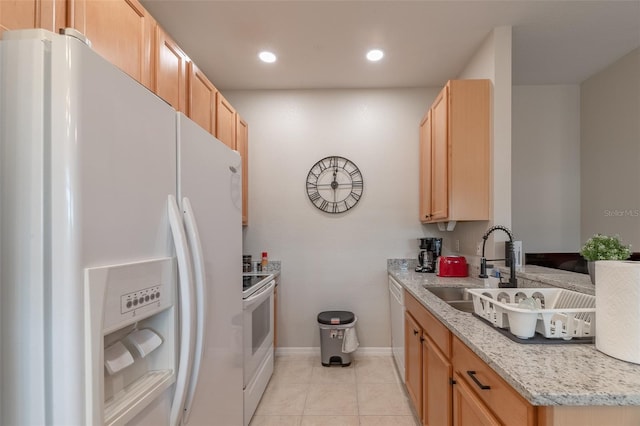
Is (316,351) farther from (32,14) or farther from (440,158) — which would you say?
(32,14)

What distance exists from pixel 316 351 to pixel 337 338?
1.43 feet

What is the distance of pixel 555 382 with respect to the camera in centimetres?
79

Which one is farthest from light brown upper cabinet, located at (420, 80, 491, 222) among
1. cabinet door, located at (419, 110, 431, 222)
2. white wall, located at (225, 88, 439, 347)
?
Answer: white wall, located at (225, 88, 439, 347)

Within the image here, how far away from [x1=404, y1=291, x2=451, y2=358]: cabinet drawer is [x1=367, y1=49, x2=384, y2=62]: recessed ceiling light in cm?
195

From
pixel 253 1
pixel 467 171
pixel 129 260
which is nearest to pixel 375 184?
pixel 467 171

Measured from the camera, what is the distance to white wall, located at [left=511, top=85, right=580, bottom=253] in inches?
121

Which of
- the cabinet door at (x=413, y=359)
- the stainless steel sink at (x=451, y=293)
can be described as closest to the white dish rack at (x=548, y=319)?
the cabinet door at (x=413, y=359)

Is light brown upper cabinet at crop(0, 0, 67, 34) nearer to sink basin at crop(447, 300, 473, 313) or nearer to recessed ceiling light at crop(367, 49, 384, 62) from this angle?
recessed ceiling light at crop(367, 49, 384, 62)

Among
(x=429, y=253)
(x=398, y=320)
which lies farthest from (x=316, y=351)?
(x=429, y=253)

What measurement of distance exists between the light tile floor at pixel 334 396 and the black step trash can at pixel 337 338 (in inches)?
3.2

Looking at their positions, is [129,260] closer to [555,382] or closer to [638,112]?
[555,382]

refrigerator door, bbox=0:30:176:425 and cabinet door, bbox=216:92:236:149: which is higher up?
cabinet door, bbox=216:92:236:149

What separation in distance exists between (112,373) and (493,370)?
1070mm

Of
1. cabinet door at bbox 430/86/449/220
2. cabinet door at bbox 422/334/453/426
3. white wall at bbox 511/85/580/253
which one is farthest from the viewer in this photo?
white wall at bbox 511/85/580/253
